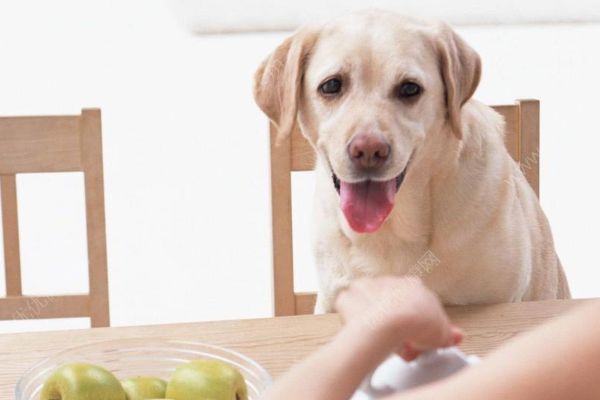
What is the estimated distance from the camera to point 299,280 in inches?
125

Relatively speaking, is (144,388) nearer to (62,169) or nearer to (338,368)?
(338,368)

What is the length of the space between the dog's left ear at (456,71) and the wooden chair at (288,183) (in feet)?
0.52

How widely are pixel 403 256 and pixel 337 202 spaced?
0.15m

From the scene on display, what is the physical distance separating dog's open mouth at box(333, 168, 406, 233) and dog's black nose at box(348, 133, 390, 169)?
0.15 feet

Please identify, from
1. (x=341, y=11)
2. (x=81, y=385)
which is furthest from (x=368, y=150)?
(x=341, y=11)

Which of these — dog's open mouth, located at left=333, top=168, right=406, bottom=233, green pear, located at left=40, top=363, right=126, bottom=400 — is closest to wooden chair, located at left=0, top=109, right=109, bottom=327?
dog's open mouth, located at left=333, top=168, right=406, bottom=233

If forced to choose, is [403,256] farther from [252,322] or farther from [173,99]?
[173,99]

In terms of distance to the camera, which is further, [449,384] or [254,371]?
[254,371]

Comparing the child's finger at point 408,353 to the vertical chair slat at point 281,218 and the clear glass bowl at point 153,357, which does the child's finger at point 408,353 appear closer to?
the clear glass bowl at point 153,357

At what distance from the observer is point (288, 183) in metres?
1.64

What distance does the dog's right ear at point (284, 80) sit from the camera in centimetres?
158

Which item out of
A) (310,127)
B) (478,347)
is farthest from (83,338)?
(310,127)

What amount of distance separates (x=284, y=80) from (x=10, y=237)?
0.52m

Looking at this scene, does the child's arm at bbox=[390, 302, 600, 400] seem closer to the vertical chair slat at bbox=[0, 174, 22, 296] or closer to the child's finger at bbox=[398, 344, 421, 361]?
the child's finger at bbox=[398, 344, 421, 361]
